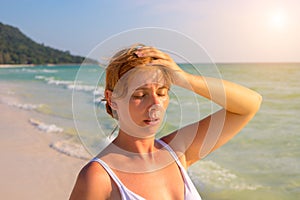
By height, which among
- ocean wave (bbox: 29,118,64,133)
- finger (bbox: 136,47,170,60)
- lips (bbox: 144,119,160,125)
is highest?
finger (bbox: 136,47,170,60)

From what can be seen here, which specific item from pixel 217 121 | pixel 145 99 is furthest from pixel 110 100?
pixel 217 121

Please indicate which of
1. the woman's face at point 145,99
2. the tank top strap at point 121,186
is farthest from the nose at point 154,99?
the tank top strap at point 121,186

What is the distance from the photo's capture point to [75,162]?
621 cm

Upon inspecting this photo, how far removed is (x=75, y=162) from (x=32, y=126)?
3552 millimetres

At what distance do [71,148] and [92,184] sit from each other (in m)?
5.87

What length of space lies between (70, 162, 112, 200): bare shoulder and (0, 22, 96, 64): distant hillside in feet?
288

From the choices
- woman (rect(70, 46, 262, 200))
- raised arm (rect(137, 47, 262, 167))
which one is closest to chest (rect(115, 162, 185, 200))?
woman (rect(70, 46, 262, 200))

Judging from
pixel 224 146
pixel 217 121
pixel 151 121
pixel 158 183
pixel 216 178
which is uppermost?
pixel 151 121

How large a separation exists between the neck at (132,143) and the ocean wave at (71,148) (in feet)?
16.7

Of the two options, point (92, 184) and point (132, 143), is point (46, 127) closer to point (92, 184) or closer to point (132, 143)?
point (132, 143)

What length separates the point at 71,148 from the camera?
702cm

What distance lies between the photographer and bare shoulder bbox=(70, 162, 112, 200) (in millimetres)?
1272

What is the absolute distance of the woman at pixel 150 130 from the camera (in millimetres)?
1298

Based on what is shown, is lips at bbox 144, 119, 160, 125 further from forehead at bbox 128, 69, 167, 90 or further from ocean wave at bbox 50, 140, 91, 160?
ocean wave at bbox 50, 140, 91, 160
